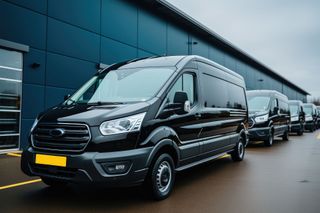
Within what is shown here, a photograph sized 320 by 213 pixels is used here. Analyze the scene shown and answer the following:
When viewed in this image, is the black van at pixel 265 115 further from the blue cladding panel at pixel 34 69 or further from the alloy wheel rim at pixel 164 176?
the alloy wheel rim at pixel 164 176

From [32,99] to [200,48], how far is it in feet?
47.3

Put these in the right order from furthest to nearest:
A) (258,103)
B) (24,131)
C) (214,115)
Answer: (258,103)
(24,131)
(214,115)

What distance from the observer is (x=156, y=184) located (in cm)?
460

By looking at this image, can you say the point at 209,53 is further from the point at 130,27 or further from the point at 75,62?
the point at 75,62

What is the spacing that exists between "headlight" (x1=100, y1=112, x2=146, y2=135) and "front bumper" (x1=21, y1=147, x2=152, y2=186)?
273 millimetres

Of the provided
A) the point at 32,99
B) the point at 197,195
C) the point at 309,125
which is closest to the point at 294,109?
the point at 309,125

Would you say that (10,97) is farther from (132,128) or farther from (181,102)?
(132,128)

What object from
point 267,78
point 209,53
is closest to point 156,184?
point 209,53

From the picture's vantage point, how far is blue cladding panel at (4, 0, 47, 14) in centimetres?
1026

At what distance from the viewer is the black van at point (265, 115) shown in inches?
485

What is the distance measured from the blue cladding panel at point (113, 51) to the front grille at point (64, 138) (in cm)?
971

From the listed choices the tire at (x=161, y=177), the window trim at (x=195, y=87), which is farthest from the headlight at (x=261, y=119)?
the tire at (x=161, y=177)

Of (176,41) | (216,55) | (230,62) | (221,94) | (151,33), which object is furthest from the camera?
(230,62)

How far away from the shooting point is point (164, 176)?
15.8 feet
